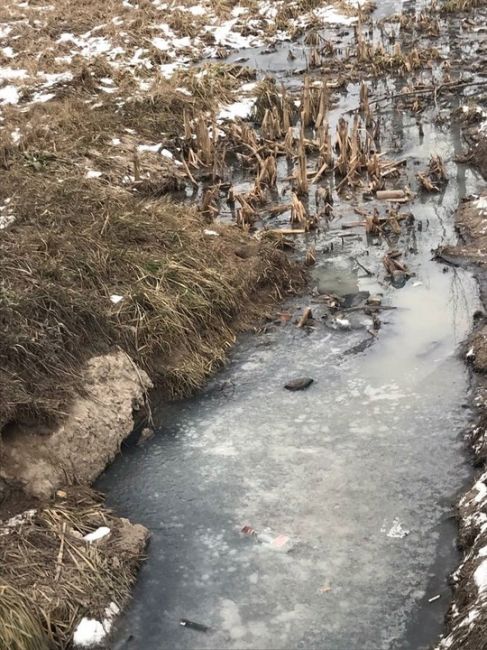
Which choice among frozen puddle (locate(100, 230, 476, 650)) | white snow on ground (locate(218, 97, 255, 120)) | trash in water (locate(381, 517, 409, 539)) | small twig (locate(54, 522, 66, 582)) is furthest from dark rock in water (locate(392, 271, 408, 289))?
white snow on ground (locate(218, 97, 255, 120))

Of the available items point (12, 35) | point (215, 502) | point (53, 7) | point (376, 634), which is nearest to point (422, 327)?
point (215, 502)

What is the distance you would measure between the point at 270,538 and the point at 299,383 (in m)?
2.07

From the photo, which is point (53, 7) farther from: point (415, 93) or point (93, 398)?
point (93, 398)

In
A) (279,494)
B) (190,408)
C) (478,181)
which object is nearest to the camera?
(279,494)

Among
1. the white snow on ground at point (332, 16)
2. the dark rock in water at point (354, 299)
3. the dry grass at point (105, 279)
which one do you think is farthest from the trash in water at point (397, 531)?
the white snow on ground at point (332, 16)

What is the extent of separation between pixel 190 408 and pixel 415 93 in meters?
9.61

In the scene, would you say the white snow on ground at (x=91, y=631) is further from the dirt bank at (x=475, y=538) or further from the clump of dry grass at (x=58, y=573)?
the dirt bank at (x=475, y=538)

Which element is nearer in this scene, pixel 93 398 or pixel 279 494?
pixel 279 494

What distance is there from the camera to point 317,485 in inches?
250

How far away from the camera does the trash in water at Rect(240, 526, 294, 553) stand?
5801mm

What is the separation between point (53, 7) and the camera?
2097cm

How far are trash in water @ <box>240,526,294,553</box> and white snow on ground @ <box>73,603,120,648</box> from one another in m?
1.23

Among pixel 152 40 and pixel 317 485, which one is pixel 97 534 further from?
pixel 152 40

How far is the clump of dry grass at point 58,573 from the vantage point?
5.09 m
